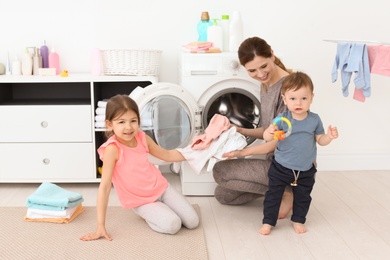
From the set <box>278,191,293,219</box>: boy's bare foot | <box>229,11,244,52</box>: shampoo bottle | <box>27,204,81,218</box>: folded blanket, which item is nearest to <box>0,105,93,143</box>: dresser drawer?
<box>27,204,81,218</box>: folded blanket

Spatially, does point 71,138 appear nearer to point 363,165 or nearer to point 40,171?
point 40,171

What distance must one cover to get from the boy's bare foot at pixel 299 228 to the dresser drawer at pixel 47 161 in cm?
139

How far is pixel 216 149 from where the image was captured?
3.05 metres

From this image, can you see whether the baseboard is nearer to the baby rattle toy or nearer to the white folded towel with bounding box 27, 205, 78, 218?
the baby rattle toy

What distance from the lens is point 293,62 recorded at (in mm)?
4047

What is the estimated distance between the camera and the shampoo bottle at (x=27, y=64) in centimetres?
382

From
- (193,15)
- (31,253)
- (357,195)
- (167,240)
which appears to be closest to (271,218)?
(167,240)

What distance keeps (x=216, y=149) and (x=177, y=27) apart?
1263 millimetres

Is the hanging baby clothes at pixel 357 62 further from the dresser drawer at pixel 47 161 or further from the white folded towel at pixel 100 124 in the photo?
the dresser drawer at pixel 47 161

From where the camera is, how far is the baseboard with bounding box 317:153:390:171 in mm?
4180

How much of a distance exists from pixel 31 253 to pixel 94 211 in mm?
637

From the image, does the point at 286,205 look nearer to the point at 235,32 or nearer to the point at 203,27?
the point at 235,32

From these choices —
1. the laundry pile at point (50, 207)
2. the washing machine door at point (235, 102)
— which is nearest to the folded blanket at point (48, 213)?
the laundry pile at point (50, 207)

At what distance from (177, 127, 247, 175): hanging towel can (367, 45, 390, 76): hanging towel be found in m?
0.78
